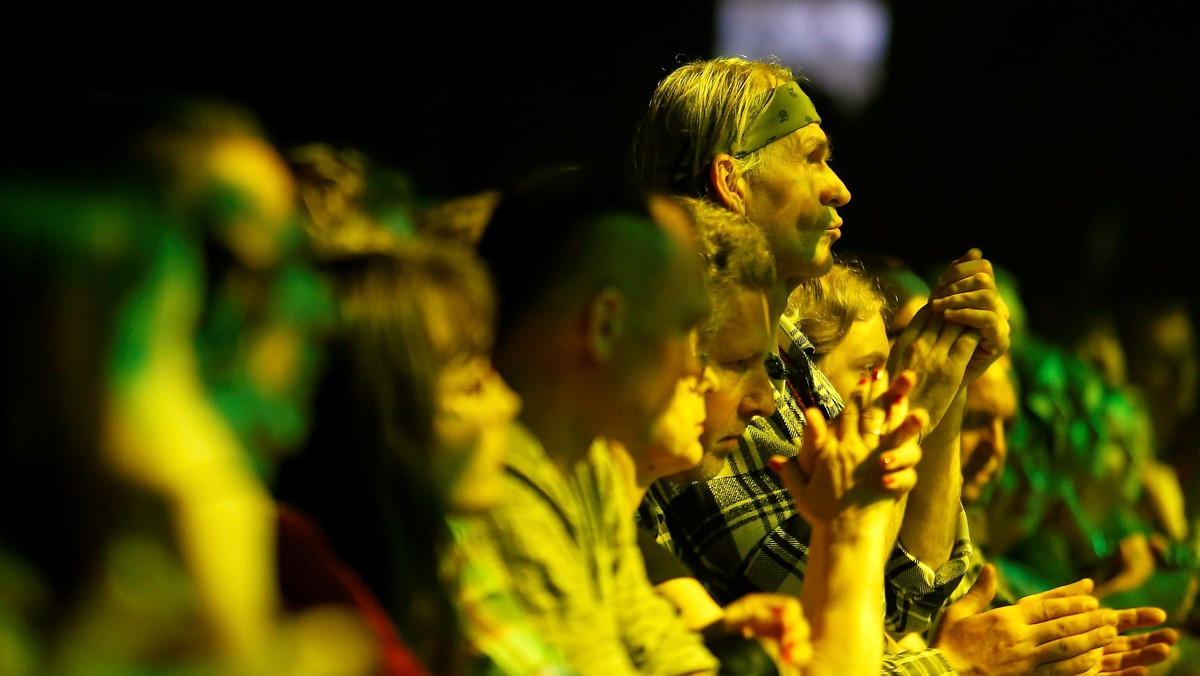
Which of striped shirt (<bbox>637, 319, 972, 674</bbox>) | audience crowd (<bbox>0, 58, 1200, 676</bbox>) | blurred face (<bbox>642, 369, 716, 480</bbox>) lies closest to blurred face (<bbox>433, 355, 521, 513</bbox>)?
audience crowd (<bbox>0, 58, 1200, 676</bbox>)

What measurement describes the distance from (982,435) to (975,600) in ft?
1.98

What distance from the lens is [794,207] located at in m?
2.04

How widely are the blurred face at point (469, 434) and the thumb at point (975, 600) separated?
99cm

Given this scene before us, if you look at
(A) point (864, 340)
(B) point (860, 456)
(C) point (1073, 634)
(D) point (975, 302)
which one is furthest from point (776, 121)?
(C) point (1073, 634)

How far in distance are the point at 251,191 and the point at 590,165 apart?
529mm

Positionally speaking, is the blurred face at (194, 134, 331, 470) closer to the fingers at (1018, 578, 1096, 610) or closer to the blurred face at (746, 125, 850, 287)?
the blurred face at (746, 125, 850, 287)

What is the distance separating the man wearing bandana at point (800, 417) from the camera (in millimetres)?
1938

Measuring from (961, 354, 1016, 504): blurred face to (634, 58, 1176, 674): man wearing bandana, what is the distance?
1.73ft

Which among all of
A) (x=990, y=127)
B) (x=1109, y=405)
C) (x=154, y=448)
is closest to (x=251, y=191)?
(x=154, y=448)

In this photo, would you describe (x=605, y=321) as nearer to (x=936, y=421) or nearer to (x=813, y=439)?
→ (x=813, y=439)

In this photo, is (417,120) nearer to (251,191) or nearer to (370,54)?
(370,54)

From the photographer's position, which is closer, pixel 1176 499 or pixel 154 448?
pixel 154 448

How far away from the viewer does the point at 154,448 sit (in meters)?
0.87

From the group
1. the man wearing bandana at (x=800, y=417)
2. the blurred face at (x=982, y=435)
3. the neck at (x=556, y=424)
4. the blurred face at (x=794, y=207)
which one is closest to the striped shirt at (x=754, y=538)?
the man wearing bandana at (x=800, y=417)
